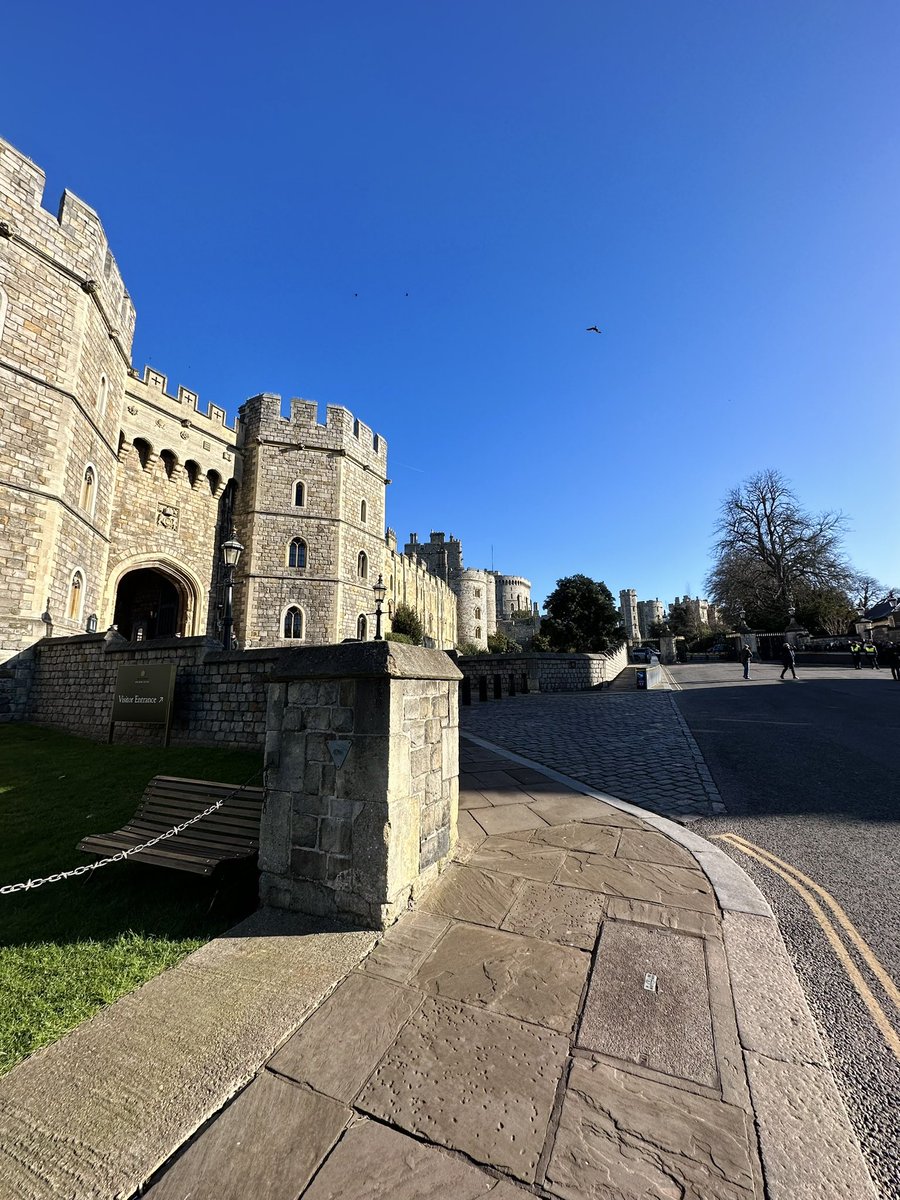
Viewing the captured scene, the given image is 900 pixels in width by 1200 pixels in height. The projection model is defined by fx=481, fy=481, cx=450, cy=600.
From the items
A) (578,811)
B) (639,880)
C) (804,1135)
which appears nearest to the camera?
(804,1135)

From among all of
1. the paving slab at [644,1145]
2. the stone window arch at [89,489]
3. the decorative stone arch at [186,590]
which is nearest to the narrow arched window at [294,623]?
the decorative stone arch at [186,590]

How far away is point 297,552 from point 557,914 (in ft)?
68.7

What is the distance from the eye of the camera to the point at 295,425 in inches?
886

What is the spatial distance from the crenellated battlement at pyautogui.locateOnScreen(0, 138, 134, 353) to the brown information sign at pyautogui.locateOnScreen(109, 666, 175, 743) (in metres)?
12.3

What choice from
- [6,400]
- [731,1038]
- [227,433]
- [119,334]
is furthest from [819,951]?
[227,433]

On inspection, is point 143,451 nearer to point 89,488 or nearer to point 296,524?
point 89,488

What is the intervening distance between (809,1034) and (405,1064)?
5.73 ft

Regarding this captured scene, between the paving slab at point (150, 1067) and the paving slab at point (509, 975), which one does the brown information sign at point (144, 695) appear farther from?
the paving slab at point (509, 975)

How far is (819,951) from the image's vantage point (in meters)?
2.69

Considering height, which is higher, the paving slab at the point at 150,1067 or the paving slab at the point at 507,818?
the paving slab at the point at 507,818

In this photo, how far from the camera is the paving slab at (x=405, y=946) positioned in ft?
8.48

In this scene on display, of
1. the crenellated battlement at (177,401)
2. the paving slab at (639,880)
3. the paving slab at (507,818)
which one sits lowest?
the paving slab at (639,880)

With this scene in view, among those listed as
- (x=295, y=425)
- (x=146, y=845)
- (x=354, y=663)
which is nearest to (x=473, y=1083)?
(x=354, y=663)

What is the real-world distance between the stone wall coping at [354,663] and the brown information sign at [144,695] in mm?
7594
